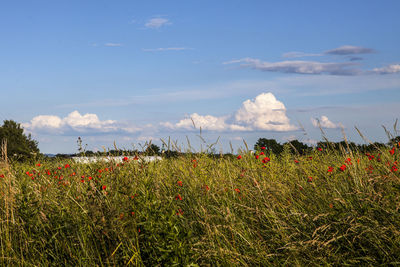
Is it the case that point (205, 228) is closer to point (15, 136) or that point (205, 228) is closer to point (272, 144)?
point (272, 144)

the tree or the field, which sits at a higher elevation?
the tree

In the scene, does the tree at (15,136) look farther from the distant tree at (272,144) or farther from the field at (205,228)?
the field at (205,228)

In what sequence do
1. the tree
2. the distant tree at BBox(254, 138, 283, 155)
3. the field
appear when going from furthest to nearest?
the tree → the distant tree at BBox(254, 138, 283, 155) → the field

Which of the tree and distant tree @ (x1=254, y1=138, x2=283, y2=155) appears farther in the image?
the tree

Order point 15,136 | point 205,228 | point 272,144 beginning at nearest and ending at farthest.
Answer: point 205,228 < point 272,144 < point 15,136

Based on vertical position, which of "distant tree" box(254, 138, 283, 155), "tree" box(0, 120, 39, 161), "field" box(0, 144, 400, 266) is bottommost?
"field" box(0, 144, 400, 266)

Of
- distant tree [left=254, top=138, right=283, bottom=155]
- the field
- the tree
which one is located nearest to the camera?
the field

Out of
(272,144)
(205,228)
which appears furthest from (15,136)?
(205,228)

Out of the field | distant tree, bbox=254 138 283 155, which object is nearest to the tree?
distant tree, bbox=254 138 283 155

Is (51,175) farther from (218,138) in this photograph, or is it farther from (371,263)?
(371,263)

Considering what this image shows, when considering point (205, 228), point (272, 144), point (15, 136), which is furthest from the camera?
point (15, 136)

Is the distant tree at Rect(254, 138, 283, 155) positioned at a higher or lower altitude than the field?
higher

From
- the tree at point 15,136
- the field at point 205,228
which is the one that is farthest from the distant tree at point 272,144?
the tree at point 15,136

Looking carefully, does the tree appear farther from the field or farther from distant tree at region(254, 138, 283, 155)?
the field
